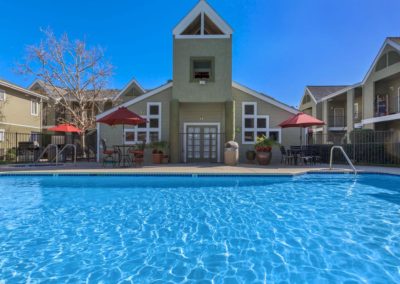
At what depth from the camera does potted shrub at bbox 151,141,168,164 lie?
530 inches

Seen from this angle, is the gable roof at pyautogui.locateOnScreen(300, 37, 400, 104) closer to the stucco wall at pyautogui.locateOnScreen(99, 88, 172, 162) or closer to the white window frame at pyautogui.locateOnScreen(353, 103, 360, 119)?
the white window frame at pyautogui.locateOnScreen(353, 103, 360, 119)

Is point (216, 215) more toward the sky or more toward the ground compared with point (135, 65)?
more toward the ground

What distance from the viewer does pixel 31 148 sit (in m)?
14.7

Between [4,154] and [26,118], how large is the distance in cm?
470

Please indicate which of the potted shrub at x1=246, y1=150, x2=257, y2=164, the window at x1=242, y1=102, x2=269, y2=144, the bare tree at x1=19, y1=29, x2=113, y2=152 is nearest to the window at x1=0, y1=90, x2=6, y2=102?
the bare tree at x1=19, y1=29, x2=113, y2=152

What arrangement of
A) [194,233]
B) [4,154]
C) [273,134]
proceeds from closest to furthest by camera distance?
[194,233], [273,134], [4,154]

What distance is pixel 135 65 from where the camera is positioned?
24641mm

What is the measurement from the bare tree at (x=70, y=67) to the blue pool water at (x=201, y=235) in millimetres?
15018

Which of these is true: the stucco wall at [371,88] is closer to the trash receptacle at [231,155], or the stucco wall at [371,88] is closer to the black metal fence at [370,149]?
the black metal fence at [370,149]

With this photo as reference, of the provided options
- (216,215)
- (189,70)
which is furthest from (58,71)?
(216,215)

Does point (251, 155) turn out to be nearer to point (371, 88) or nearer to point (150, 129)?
point (150, 129)

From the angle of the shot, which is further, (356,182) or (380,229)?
(356,182)

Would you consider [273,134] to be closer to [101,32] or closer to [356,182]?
[356,182]

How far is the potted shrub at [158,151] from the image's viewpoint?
13461mm
